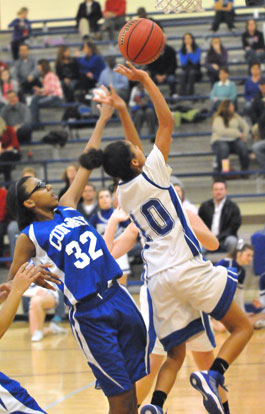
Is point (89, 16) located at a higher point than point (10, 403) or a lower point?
lower

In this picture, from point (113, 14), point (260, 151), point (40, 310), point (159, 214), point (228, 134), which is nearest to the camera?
point (159, 214)

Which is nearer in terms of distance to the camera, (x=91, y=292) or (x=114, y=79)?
(x=91, y=292)

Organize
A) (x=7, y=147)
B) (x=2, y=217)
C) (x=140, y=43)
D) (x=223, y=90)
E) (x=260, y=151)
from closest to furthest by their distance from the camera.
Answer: (x=140, y=43) → (x=2, y=217) → (x=260, y=151) → (x=7, y=147) → (x=223, y=90)

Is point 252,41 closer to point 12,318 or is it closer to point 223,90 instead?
point 223,90

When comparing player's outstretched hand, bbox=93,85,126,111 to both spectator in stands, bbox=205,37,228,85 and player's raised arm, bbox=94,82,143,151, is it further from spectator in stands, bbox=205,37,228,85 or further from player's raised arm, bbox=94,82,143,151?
spectator in stands, bbox=205,37,228,85

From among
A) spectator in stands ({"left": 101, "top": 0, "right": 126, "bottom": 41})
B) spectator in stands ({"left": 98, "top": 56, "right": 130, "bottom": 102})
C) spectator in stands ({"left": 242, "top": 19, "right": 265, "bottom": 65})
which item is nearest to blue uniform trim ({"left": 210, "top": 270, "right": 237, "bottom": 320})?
spectator in stands ({"left": 98, "top": 56, "right": 130, "bottom": 102})

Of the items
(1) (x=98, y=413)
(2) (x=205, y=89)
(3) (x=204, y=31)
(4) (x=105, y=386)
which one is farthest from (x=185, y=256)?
(3) (x=204, y=31)

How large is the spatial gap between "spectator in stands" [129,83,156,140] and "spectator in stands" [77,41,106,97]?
104cm

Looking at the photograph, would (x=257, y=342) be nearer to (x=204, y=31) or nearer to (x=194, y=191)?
(x=194, y=191)

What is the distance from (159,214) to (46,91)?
9.69 meters

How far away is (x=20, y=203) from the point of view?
409cm

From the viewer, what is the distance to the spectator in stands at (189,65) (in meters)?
13.3

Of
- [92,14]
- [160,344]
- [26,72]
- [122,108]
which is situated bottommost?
[26,72]

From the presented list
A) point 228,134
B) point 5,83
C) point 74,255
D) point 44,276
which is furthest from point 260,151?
point 44,276
